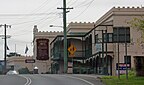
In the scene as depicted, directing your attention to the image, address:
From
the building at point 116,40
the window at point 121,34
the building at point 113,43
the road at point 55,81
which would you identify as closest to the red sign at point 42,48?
the building at point 113,43

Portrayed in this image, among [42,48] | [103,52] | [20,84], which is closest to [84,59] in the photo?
[42,48]

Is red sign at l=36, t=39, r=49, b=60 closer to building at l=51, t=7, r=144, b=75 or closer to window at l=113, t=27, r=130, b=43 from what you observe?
building at l=51, t=7, r=144, b=75

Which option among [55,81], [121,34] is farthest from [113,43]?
[55,81]

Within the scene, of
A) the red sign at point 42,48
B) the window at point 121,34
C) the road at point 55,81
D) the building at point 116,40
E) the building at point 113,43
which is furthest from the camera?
the red sign at point 42,48

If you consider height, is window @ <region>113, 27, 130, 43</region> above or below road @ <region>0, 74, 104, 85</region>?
above

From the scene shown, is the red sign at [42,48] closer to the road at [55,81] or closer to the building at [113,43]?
the building at [113,43]

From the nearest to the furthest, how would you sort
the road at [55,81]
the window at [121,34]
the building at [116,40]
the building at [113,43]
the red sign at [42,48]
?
the road at [55,81], the building at [113,43], the window at [121,34], the building at [116,40], the red sign at [42,48]

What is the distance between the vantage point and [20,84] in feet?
112

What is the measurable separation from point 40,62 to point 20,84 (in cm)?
7106

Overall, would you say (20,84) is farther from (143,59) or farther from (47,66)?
(47,66)

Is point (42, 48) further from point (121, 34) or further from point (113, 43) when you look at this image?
point (121, 34)

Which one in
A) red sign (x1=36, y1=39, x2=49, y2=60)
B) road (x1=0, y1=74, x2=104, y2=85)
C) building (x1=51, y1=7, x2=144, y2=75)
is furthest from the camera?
red sign (x1=36, y1=39, x2=49, y2=60)

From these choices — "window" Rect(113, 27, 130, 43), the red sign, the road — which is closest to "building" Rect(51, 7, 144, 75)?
"window" Rect(113, 27, 130, 43)

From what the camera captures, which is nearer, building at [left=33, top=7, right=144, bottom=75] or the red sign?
building at [left=33, top=7, right=144, bottom=75]
